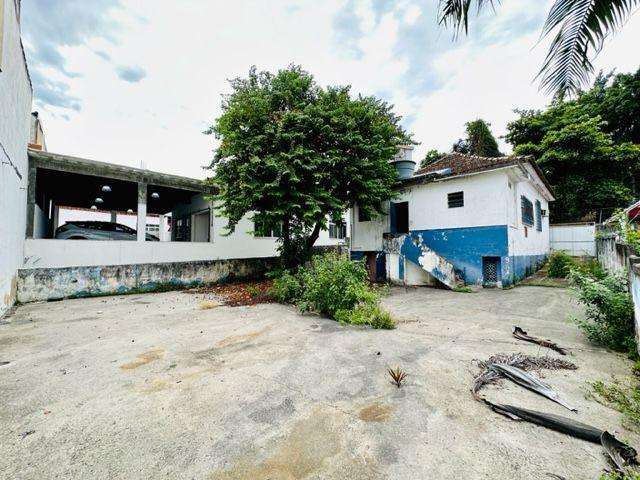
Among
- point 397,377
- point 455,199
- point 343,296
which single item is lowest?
point 397,377

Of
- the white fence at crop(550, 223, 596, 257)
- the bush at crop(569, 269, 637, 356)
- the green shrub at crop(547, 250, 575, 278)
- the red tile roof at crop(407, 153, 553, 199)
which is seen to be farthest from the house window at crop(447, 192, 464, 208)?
the white fence at crop(550, 223, 596, 257)

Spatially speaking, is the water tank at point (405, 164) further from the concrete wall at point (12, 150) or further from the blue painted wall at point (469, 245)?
the concrete wall at point (12, 150)

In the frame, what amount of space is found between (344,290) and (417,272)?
21.1ft

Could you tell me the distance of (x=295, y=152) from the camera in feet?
25.3

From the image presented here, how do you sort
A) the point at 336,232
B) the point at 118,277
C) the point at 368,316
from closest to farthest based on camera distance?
the point at 368,316, the point at 118,277, the point at 336,232

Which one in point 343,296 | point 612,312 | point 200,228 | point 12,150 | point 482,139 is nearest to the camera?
point 612,312

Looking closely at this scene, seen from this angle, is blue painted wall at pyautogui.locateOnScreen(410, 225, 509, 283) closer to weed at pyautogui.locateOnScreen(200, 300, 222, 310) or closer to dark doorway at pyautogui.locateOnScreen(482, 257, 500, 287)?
dark doorway at pyautogui.locateOnScreen(482, 257, 500, 287)

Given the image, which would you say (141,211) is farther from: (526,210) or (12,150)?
(526,210)

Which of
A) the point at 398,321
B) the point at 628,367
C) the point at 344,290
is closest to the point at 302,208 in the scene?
the point at 344,290

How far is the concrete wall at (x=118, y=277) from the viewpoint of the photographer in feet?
24.2

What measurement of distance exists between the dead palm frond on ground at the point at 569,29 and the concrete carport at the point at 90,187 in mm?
9821

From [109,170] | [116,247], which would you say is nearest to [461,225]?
[116,247]

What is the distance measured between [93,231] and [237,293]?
19.6 ft

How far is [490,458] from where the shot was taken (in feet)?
5.96
